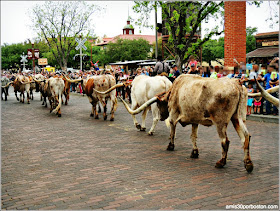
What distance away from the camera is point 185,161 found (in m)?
6.82

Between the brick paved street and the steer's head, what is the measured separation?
793mm

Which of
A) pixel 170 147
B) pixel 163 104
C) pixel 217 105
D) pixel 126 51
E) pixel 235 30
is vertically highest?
pixel 126 51

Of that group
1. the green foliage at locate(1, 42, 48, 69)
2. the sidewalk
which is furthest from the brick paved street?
the green foliage at locate(1, 42, 48, 69)

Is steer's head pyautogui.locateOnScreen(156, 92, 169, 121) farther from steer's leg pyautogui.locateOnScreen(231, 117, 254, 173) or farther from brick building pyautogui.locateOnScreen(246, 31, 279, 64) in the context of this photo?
brick building pyautogui.locateOnScreen(246, 31, 279, 64)

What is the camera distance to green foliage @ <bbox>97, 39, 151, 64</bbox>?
78069 millimetres

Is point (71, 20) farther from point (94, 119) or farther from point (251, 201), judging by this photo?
point (251, 201)

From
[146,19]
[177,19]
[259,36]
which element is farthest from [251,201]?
[259,36]

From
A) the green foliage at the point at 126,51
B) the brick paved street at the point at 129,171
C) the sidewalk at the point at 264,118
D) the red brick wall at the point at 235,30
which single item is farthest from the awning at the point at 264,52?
the green foliage at the point at 126,51

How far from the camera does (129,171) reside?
6.17 m

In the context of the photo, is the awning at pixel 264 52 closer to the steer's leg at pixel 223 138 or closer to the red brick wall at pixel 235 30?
the red brick wall at pixel 235 30

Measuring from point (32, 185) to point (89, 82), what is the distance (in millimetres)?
7921

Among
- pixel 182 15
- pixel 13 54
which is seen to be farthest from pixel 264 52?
pixel 13 54

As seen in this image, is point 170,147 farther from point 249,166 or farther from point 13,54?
point 13,54

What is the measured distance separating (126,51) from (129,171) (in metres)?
73.7
